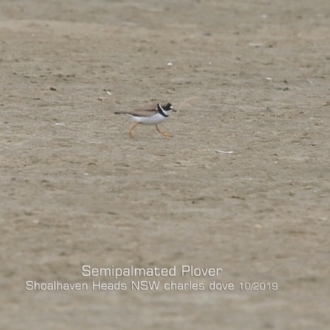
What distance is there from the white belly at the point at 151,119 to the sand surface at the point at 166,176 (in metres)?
0.18

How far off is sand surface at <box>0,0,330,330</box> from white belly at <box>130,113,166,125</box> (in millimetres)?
181

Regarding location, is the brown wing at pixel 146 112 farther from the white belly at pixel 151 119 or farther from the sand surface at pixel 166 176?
the sand surface at pixel 166 176

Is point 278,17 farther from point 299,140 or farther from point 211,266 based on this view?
point 211,266

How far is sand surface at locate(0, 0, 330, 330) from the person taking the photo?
5.69m

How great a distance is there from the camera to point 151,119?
32.2 feet

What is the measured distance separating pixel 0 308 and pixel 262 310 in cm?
135

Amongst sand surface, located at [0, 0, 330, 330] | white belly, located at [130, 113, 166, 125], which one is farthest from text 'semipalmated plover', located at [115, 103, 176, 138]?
sand surface, located at [0, 0, 330, 330]

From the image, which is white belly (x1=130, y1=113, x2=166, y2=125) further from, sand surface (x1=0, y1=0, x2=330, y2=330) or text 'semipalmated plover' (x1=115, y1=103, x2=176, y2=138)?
sand surface (x1=0, y1=0, x2=330, y2=330)

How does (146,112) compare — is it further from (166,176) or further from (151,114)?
(166,176)

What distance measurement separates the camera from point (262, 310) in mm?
5547

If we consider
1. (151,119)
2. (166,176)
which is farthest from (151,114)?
(166,176)

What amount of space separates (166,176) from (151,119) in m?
1.50

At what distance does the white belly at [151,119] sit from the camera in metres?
9.80

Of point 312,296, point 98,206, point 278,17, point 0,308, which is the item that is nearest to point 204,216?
point 98,206
